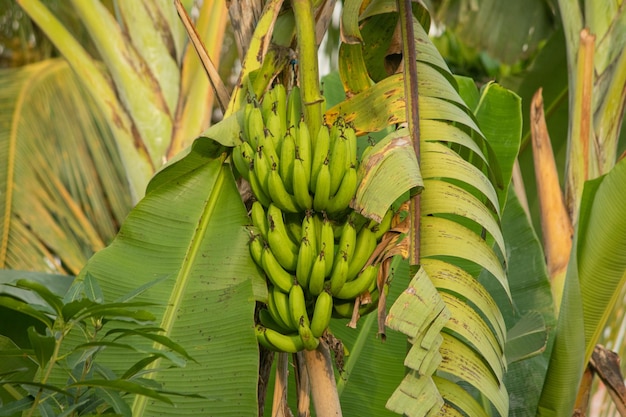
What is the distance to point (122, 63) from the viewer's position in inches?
69.7

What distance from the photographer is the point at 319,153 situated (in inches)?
44.8

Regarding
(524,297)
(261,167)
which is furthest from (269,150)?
(524,297)

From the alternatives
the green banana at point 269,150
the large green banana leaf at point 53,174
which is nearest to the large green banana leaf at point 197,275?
the green banana at point 269,150

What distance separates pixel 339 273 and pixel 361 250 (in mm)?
68

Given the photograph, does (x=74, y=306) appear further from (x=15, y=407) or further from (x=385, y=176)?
(x=385, y=176)

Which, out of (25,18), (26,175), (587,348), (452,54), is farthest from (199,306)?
(25,18)

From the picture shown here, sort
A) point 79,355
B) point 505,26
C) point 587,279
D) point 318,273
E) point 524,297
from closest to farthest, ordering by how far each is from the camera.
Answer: point 79,355 < point 318,273 < point 587,279 < point 524,297 < point 505,26

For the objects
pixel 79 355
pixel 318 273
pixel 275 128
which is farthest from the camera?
pixel 275 128

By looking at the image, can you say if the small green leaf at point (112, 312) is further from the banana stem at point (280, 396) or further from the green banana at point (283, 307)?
the banana stem at point (280, 396)

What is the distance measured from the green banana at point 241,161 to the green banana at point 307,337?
0.25 m

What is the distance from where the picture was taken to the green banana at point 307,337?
3.57ft

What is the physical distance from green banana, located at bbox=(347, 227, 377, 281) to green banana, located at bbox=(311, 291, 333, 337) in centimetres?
6

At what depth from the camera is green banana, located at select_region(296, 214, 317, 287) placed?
110 cm

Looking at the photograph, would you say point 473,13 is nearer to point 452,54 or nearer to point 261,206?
point 452,54
